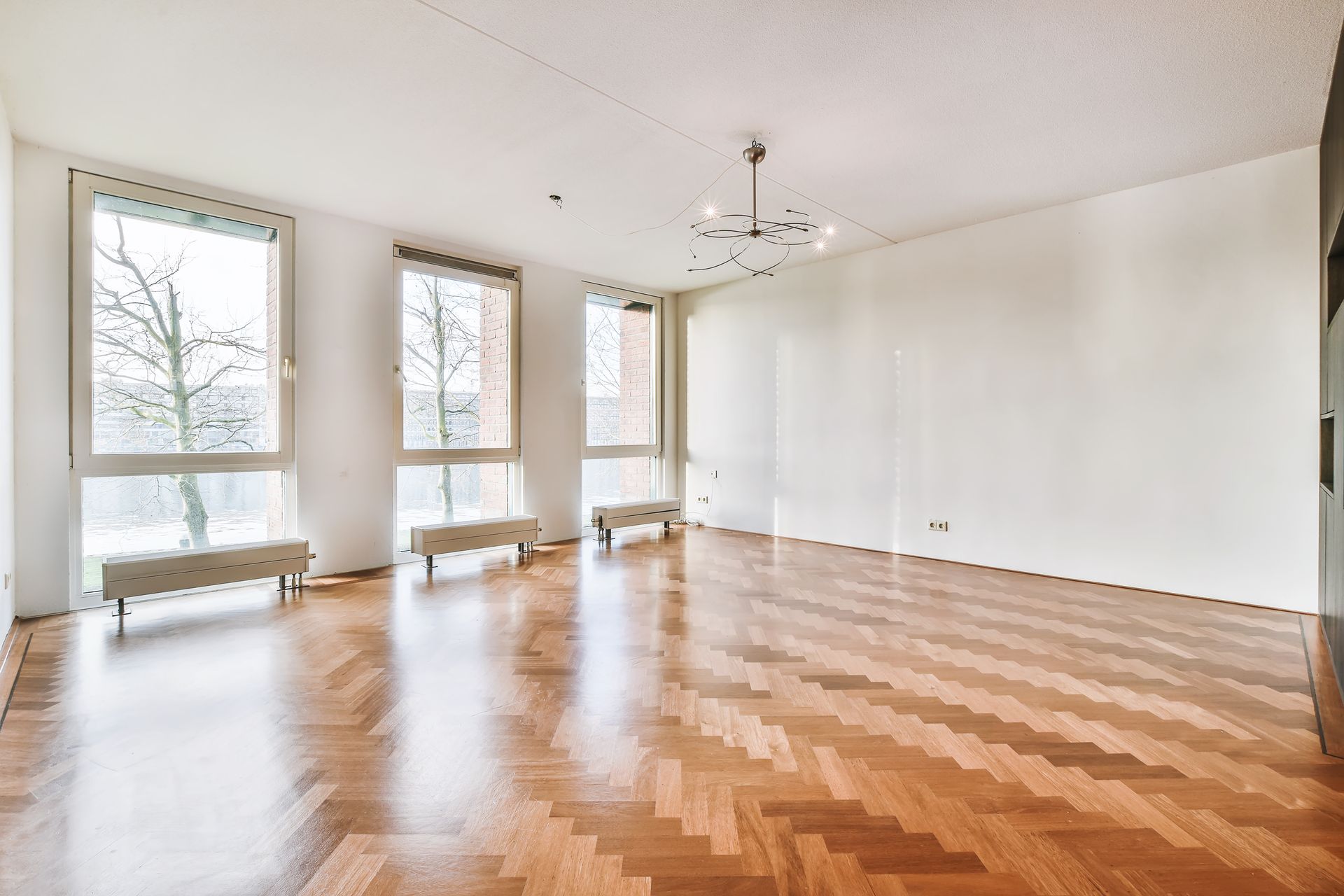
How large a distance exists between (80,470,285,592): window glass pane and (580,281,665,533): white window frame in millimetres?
3069

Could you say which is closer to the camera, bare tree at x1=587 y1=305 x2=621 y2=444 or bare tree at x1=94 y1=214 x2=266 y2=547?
bare tree at x1=94 y1=214 x2=266 y2=547

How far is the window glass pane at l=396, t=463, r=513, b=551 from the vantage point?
5.62 metres

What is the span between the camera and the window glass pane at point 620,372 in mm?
7219

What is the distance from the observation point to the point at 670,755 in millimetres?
2203

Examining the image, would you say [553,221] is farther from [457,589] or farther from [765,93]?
[457,589]

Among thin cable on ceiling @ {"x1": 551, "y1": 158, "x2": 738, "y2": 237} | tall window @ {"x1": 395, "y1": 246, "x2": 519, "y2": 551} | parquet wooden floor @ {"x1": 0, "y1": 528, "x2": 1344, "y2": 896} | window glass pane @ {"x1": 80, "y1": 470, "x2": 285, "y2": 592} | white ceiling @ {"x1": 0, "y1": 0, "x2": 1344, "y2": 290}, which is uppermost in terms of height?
thin cable on ceiling @ {"x1": 551, "y1": 158, "x2": 738, "y2": 237}

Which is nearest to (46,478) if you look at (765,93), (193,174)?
(193,174)

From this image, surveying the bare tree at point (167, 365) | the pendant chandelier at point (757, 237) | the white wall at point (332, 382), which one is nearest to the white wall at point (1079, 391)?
the pendant chandelier at point (757, 237)

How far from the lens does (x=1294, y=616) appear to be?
3.90 m

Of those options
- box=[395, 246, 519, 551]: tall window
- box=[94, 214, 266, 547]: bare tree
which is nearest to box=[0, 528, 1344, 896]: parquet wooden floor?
box=[94, 214, 266, 547]: bare tree

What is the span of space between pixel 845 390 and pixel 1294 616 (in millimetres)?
3624

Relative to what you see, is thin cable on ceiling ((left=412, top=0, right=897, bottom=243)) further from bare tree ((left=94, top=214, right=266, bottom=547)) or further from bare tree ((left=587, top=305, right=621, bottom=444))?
bare tree ((left=94, top=214, right=266, bottom=547))

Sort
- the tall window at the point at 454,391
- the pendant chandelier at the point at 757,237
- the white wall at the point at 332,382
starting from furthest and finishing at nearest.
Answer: the tall window at the point at 454,391 → the pendant chandelier at the point at 757,237 → the white wall at the point at 332,382

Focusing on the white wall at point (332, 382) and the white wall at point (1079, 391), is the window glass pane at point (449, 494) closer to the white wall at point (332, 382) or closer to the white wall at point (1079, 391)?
the white wall at point (332, 382)
